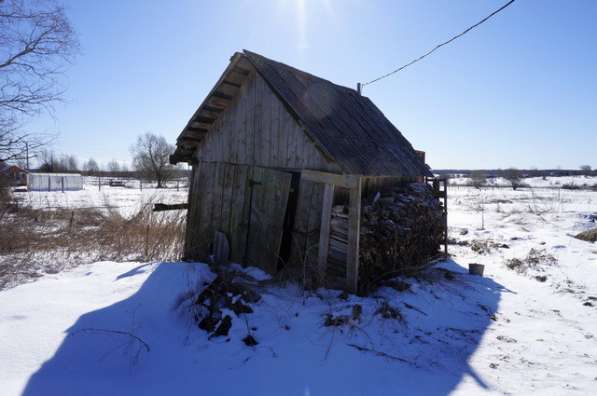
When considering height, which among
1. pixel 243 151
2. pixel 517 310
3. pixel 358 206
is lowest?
pixel 517 310

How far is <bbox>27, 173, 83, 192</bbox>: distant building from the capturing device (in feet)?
137

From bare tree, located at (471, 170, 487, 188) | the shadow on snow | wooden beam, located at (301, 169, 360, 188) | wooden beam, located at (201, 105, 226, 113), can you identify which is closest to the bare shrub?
the shadow on snow

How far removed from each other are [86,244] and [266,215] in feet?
20.9

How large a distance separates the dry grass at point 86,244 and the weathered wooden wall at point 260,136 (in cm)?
296

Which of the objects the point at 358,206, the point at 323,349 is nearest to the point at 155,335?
the point at 323,349

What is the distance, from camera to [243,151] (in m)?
7.71

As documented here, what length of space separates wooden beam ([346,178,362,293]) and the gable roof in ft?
1.48

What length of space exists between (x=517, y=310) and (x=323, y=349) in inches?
147

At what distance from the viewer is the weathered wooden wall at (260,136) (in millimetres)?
6510

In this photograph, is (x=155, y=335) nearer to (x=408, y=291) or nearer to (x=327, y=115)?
(x=408, y=291)

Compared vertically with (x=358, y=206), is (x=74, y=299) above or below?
below

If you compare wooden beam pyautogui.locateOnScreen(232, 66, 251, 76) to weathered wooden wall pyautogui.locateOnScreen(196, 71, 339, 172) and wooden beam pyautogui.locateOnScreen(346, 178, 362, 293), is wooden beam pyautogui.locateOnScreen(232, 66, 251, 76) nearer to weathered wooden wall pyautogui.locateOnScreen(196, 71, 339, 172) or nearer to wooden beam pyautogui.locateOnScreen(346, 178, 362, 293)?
weathered wooden wall pyautogui.locateOnScreen(196, 71, 339, 172)

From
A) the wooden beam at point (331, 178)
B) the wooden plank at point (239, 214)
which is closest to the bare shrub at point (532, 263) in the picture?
the wooden beam at point (331, 178)

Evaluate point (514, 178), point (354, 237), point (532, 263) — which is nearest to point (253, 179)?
point (354, 237)
